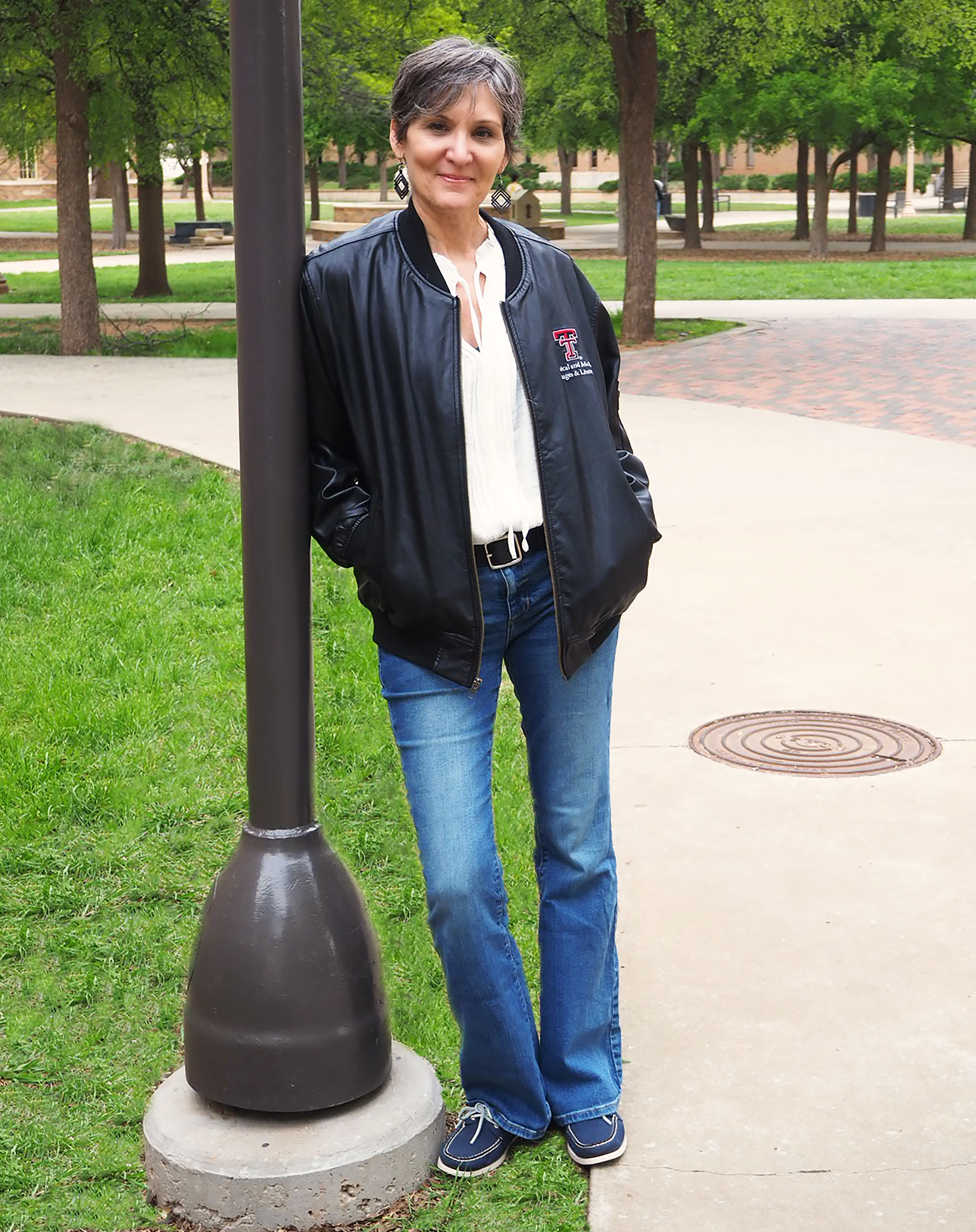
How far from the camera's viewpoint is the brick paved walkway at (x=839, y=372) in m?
11.5

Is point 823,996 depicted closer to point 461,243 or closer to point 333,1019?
point 333,1019

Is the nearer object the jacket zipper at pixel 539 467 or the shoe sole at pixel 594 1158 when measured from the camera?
the jacket zipper at pixel 539 467

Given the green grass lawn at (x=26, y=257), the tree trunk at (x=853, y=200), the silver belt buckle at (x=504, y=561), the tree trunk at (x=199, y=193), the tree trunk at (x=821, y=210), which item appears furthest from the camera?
the tree trunk at (x=199, y=193)

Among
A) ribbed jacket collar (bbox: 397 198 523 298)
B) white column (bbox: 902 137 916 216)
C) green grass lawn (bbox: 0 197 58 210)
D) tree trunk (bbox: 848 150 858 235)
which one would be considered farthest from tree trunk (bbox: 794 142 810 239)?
green grass lawn (bbox: 0 197 58 210)

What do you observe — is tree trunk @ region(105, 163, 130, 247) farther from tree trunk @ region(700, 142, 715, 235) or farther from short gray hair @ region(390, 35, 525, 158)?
short gray hair @ region(390, 35, 525, 158)

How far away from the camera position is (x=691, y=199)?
34250 millimetres

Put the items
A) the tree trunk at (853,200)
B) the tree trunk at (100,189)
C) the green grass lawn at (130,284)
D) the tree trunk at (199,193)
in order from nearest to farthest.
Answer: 1. the green grass lawn at (130,284)
2. the tree trunk at (853,200)
3. the tree trunk at (199,193)
4. the tree trunk at (100,189)

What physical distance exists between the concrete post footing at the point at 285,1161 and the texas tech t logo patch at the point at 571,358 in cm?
134

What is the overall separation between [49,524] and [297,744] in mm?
5442

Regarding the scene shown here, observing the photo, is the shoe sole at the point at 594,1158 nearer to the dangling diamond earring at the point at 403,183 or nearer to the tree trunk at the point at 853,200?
the dangling diamond earring at the point at 403,183

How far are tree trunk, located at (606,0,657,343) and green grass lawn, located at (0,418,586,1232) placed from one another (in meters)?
9.64

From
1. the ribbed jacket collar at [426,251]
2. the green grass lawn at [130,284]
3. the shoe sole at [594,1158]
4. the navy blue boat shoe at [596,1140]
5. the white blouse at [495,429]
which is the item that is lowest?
the shoe sole at [594,1158]

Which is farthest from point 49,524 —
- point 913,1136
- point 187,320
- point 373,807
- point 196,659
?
point 187,320

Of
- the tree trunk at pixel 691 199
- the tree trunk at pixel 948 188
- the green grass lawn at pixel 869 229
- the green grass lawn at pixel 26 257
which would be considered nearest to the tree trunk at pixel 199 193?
the green grass lawn at pixel 26 257
